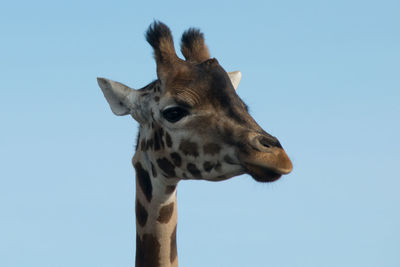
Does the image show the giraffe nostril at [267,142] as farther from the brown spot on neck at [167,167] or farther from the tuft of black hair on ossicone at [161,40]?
the tuft of black hair on ossicone at [161,40]

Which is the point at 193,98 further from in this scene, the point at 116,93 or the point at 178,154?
the point at 116,93

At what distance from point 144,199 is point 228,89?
194 centimetres

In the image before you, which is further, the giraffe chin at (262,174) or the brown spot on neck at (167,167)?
the brown spot on neck at (167,167)

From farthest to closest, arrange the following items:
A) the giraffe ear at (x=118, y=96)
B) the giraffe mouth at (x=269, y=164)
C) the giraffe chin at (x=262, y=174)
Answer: the giraffe ear at (x=118, y=96) → the giraffe chin at (x=262, y=174) → the giraffe mouth at (x=269, y=164)

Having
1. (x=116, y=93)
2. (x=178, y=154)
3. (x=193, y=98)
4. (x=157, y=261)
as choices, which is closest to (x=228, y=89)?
(x=193, y=98)

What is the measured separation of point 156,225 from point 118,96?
6.25 feet

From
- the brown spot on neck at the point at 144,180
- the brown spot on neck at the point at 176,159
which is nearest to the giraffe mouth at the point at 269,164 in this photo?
A: the brown spot on neck at the point at 176,159

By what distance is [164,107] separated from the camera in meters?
8.54

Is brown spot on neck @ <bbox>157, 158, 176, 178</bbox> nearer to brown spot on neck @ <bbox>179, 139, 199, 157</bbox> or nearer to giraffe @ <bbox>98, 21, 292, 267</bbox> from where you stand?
giraffe @ <bbox>98, 21, 292, 267</bbox>

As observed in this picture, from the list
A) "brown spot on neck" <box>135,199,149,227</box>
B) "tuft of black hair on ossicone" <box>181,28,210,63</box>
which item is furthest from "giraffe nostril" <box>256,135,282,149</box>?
"tuft of black hair on ossicone" <box>181,28,210,63</box>

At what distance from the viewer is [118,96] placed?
9.36 metres

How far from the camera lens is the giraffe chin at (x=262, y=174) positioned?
744 cm

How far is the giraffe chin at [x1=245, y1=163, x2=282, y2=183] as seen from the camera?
293 inches

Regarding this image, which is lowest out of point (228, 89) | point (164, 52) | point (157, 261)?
point (157, 261)
